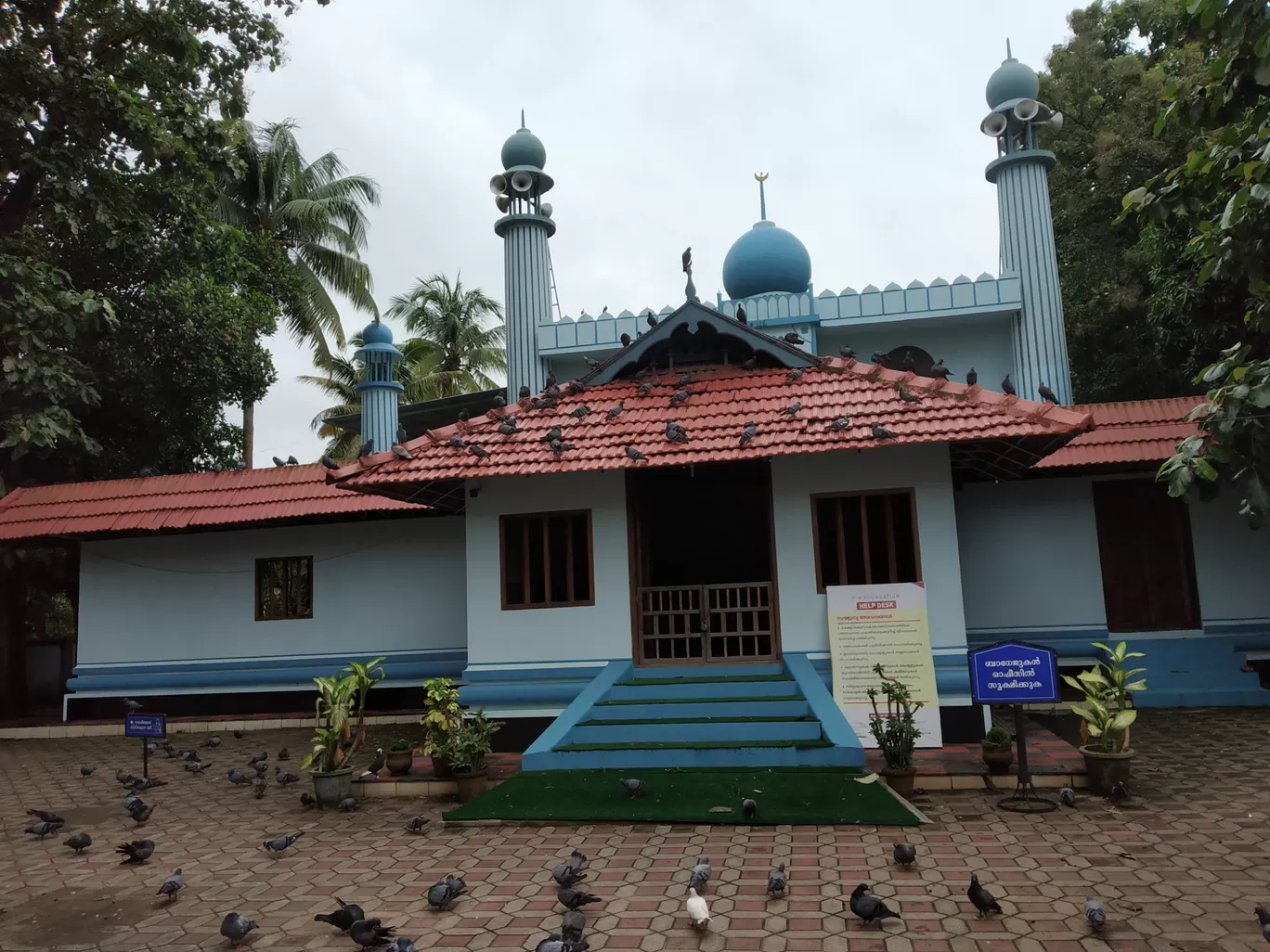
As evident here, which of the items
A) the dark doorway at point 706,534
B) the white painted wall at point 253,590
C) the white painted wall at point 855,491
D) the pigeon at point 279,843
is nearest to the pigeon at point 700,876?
the pigeon at point 279,843

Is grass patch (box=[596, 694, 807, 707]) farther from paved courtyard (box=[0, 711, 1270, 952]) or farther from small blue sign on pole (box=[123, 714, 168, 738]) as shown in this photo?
small blue sign on pole (box=[123, 714, 168, 738])

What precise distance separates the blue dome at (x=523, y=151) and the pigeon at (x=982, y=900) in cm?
1553

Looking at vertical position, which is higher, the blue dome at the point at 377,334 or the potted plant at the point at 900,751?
the blue dome at the point at 377,334

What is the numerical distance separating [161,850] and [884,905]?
17.1 feet

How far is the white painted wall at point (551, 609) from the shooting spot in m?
9.48

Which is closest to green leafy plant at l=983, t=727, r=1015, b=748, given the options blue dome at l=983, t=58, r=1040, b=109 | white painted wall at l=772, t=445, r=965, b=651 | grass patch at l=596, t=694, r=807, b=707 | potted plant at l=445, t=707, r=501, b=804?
white painted wall at l=772, t=445, r=965, b=651

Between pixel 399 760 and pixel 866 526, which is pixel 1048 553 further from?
pixel 399 760

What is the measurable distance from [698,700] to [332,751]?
3.43 metres

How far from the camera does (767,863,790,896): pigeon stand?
489 cm

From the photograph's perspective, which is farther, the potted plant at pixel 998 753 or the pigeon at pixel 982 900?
the potted plant at pixel 998 753

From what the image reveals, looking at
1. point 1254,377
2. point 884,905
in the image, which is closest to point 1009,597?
point 1254,377

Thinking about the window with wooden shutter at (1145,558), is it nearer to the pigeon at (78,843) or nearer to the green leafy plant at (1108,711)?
the green leafy plant at (1108,711)

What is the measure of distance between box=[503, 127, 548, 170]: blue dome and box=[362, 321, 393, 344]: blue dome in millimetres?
4599

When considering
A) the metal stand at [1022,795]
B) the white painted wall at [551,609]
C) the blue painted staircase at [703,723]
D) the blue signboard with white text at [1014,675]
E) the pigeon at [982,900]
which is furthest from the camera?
the white painted wall at [551,609]
